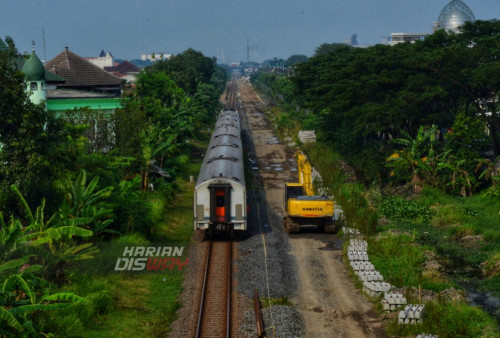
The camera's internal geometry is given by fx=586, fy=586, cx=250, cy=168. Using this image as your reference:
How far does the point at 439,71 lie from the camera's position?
43.1 m

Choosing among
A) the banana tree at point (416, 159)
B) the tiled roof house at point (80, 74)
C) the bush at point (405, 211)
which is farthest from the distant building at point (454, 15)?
the bush at point (405, 211)

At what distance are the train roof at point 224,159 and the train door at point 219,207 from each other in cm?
48

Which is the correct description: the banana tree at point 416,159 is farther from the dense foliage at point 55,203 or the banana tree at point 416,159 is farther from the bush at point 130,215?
the bush at point 130,215

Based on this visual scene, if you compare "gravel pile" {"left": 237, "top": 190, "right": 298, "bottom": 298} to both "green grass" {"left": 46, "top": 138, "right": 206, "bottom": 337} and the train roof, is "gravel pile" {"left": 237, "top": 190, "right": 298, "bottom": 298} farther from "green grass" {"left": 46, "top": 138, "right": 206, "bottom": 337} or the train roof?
the train roof

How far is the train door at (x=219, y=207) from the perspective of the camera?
2784 centimetres

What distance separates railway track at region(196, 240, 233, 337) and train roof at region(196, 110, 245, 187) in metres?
3.35

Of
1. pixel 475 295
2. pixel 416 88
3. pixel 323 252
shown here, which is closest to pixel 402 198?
pixel 416 88

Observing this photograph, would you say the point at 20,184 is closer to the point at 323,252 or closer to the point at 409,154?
the point at 323,252

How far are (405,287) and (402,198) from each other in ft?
54.0

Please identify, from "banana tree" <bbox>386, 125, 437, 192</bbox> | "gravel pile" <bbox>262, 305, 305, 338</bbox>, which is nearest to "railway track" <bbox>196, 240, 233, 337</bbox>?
"gravel pile" <bbox>262, 305, 305, 338</bbox>

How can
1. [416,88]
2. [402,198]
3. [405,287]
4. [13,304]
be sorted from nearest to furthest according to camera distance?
[13,304] → [405,287] → [402,198] → [416,88]

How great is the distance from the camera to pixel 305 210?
29016mm

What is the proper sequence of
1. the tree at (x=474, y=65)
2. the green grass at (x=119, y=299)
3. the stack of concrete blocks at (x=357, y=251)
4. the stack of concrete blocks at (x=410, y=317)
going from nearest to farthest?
the green grass at (x=119, y=299) → the stack of concrete blocks at (x=410, y=317) → the stack of concrete blocks at (x=357, y=251) → the tree at (x=474, y=65)

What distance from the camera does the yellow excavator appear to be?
94.7 ft
